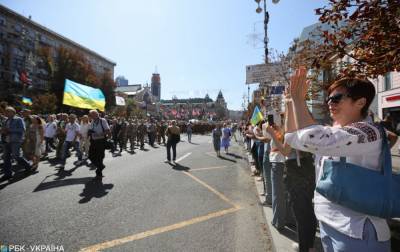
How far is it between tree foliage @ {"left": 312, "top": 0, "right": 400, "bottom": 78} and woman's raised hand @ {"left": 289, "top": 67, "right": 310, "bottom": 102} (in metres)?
2.19

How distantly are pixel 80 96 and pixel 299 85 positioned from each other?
1154cm

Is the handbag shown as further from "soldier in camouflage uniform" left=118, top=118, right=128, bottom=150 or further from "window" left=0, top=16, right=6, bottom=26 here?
"window" left=0, top=16, right=6, bottom=26

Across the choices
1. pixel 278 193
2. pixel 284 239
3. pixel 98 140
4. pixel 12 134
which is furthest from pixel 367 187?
pixel 12 134

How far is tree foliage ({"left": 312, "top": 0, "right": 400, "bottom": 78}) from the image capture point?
3.20 m

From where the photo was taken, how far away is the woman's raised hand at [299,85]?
170 cm

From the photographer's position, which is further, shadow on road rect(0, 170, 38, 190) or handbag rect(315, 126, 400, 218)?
shadow on road rect(0, 170, 38, 190)

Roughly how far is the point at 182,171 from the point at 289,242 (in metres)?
5.96

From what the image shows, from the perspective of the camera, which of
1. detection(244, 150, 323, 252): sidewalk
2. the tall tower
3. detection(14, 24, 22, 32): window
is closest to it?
detection(244, 150, 323, 252): sidewalk

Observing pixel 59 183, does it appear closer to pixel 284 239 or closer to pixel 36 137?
pixel 36 137

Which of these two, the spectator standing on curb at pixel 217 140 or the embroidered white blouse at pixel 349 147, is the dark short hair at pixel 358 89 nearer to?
the embroidered white blouse at pixel 349 147

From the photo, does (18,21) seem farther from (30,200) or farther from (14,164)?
(30,200)

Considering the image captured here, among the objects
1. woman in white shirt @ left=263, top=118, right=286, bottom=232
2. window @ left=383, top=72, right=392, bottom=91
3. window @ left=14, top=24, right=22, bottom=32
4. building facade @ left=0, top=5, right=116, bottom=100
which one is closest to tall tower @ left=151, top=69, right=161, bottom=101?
building facade @ left=0, top=5, right=116, bottom=100

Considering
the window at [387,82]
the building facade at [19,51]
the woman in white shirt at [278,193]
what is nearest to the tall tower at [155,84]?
the building facade at [19,51]

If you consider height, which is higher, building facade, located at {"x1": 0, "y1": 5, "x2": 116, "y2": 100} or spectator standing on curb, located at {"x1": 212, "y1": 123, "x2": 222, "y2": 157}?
building facade, located at {"x1": 0, "y1": 5, "x2": 116, "y2": 100}
